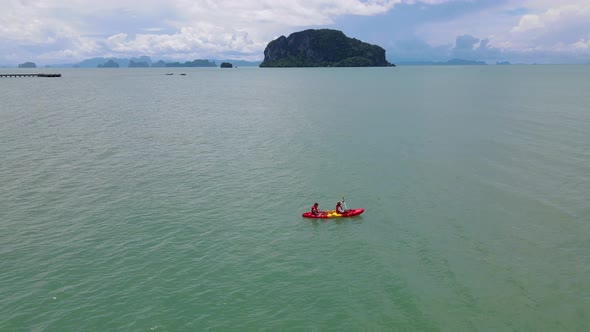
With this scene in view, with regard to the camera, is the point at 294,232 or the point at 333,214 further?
the point at 333,214

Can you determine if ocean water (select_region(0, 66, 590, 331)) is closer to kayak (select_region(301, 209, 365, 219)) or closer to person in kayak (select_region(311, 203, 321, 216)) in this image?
kayak (select_region(301, 209, 365, 219))

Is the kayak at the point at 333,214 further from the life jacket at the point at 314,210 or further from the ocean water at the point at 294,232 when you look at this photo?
the ocean water at the point at 294,232

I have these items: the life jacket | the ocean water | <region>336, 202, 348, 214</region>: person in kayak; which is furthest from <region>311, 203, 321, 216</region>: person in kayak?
<region>336, 202, 348, 214</region>: person in kayak

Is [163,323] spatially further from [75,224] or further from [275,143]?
[275,143]

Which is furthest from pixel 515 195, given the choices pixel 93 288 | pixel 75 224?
pixel 75 224

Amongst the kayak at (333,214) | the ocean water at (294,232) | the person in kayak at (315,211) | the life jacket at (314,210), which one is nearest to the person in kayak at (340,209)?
the kayak at (333,214)

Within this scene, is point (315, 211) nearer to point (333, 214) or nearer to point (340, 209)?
point (333, 214)

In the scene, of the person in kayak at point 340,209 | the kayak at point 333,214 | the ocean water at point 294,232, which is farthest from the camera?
the person in kayak at point 340,209

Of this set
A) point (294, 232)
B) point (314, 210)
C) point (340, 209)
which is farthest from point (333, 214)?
point (294, 232)
